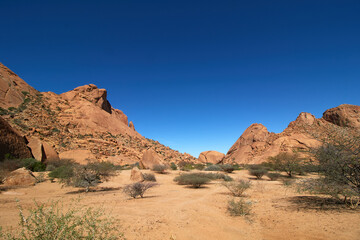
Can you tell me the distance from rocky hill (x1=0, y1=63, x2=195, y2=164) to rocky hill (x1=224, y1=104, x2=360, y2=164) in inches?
843

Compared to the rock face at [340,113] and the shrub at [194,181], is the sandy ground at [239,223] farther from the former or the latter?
the rock face at [340,113]

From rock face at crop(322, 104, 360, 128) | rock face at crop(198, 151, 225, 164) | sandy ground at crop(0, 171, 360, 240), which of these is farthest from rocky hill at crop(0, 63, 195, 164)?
rock face at crop(322, 104, 360, 128)

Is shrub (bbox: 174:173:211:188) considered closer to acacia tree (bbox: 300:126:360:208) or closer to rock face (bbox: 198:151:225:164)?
acacia tree (bbox: 300:126:360:208)

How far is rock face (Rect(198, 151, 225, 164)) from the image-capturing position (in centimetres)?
5022

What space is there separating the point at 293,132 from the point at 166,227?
44840mm

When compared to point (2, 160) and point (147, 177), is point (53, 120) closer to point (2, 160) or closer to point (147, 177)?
point (2, 160)

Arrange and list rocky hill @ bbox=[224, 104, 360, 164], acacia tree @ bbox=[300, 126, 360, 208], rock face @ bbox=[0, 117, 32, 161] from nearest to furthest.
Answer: acacia tree @ bbox=[300, 126, 360, 208], rock face @ bbox=[0, 117, 32, 161], rocky hill @ bbox=[224, 104, 360, 164]

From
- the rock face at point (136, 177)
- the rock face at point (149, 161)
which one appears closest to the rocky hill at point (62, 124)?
the rock face at point (149, 161)

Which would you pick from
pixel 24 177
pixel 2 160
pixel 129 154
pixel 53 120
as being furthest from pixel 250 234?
pixel 53 120

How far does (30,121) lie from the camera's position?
1372 inches

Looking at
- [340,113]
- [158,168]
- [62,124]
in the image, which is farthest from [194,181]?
[340,113]

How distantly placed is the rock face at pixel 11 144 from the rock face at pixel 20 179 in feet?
22.0

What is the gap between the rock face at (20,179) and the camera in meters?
14.9

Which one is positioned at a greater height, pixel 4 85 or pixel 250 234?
pixel 4 85
